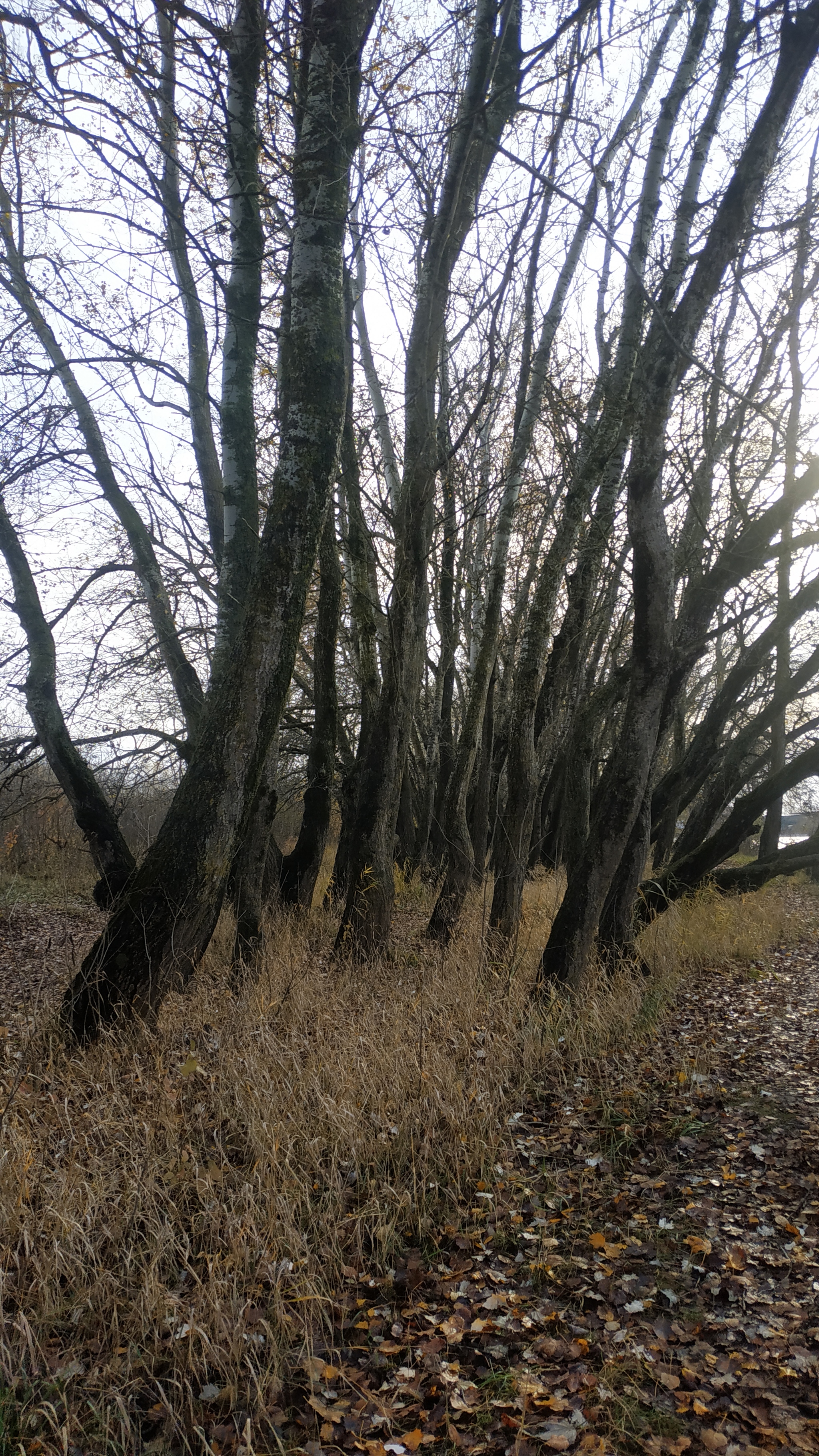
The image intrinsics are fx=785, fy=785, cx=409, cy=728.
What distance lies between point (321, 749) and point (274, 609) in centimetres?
391

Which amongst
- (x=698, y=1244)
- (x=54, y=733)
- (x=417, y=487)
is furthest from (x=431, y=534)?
(x=698, y=1244)

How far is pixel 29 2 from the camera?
455 centimetres

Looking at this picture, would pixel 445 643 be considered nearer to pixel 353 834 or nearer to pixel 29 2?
pixel 353 834

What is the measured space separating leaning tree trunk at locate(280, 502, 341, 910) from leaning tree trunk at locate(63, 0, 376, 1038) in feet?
7.02

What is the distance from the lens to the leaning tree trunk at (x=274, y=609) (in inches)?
186

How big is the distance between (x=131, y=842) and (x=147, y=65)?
49.0ft

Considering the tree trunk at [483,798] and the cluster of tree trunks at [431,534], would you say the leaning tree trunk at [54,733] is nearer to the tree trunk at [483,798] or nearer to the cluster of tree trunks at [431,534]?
the cluster of tree trunks at [431,534]

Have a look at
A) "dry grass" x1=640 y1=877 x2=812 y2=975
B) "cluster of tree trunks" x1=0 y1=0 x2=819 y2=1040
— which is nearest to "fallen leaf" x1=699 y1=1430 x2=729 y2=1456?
"cluster of tree trunks" x1=0 y1=0 x2=819 y2=1040

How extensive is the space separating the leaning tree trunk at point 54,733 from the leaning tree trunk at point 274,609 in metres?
3.60

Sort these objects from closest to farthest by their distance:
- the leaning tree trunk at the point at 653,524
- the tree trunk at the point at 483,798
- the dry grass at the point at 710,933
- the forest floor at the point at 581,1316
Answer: the forest floor at the point at 581,1316 → the leaning tree trunk at the point at 653,524 → the dry grass at the point at 710,933 → the tree trunk at the point at 483,798

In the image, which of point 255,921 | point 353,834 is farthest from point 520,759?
point 255,921

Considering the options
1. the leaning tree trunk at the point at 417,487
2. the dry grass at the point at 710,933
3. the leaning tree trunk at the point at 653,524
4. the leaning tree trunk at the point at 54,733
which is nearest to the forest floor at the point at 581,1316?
the leaning tree trunk at the point at 653,524

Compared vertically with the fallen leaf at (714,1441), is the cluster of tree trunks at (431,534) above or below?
above

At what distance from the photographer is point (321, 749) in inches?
346
